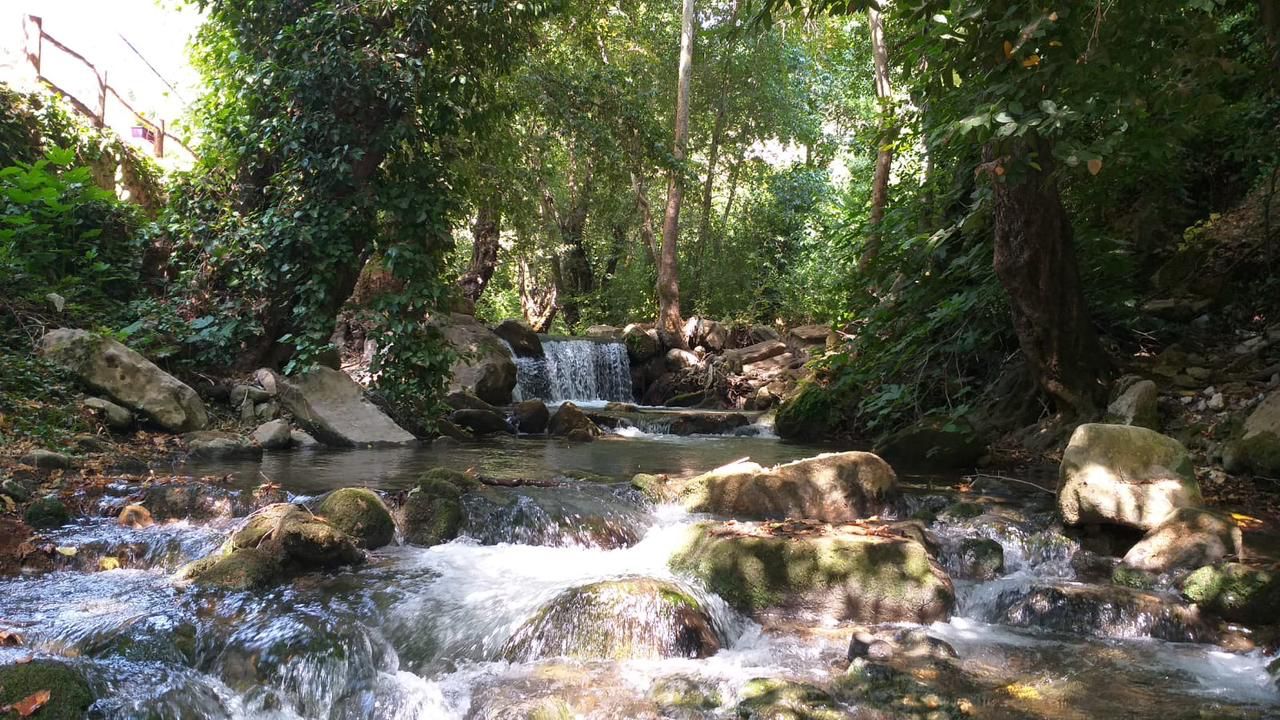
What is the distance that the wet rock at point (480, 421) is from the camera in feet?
35.3

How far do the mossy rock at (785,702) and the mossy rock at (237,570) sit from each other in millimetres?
2552

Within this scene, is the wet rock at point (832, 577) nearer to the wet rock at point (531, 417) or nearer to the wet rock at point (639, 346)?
the wet rock at point (531, 417)

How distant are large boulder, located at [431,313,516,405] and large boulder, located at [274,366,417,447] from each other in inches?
112

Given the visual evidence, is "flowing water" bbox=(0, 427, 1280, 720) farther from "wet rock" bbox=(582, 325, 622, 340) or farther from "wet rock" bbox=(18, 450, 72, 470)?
"wet rock" bbox=(582, 325, 622, 340)

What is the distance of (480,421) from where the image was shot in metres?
10.9

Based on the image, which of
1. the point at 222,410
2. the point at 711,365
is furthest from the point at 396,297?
the point at 711,365

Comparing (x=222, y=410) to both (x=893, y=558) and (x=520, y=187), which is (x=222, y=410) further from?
(x=893, y=558)

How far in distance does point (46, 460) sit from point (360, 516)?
2.73 m

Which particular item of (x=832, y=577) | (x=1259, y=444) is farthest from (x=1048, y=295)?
(x=832, y=577)

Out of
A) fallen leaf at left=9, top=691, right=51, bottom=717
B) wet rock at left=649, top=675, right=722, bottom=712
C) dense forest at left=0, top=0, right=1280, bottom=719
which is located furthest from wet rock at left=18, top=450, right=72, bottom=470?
wet rock at left=649, top=675, right=722, bottom=712

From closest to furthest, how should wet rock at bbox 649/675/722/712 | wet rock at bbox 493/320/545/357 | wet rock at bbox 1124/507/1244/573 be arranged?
wet rock at bbox 649/675/722/712 → wet rock at bbox 1124/507/1244/573 → wet rock at bbox 493/320/545/357

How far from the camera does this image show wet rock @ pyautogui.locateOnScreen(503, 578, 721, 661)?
A: 12.9ft

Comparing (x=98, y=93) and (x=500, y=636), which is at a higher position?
(x=98, y=93)

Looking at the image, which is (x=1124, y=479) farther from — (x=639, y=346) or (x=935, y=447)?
(x=639, y=346)
